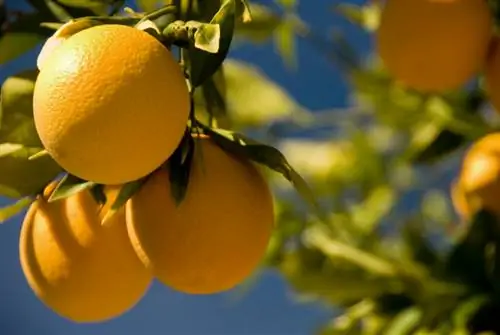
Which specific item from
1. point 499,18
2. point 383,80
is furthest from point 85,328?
point 499,18

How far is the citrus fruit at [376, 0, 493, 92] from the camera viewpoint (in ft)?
1.85

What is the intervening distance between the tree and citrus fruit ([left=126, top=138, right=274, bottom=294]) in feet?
0.03

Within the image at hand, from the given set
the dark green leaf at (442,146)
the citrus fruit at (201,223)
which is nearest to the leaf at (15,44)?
the citrus fruit at (201,223)

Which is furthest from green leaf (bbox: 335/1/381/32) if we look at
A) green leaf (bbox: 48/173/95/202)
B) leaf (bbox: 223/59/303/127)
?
green leaf (bbox: 48/173/95/202)

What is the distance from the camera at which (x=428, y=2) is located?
563mm

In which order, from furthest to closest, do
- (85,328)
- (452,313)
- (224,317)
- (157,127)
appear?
(224,317), (85,328), (452,313), (157,127)

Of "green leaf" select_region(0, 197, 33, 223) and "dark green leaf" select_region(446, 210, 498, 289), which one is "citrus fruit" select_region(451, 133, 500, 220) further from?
"green leaf" select_region(0, 197, 33, 223)

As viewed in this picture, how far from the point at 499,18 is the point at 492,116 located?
20 cm

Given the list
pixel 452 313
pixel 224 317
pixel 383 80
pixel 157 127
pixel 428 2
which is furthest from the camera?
pixel 224 317

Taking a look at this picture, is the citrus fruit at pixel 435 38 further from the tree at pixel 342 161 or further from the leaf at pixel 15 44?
the leaf at pixel 15 44

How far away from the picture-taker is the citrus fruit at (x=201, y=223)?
40 centimetres

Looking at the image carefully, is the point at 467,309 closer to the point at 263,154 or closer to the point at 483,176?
the point at 483,176

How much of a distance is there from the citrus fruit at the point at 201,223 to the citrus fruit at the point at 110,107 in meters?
0.05

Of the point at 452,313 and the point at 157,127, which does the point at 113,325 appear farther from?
the point at 157,127
